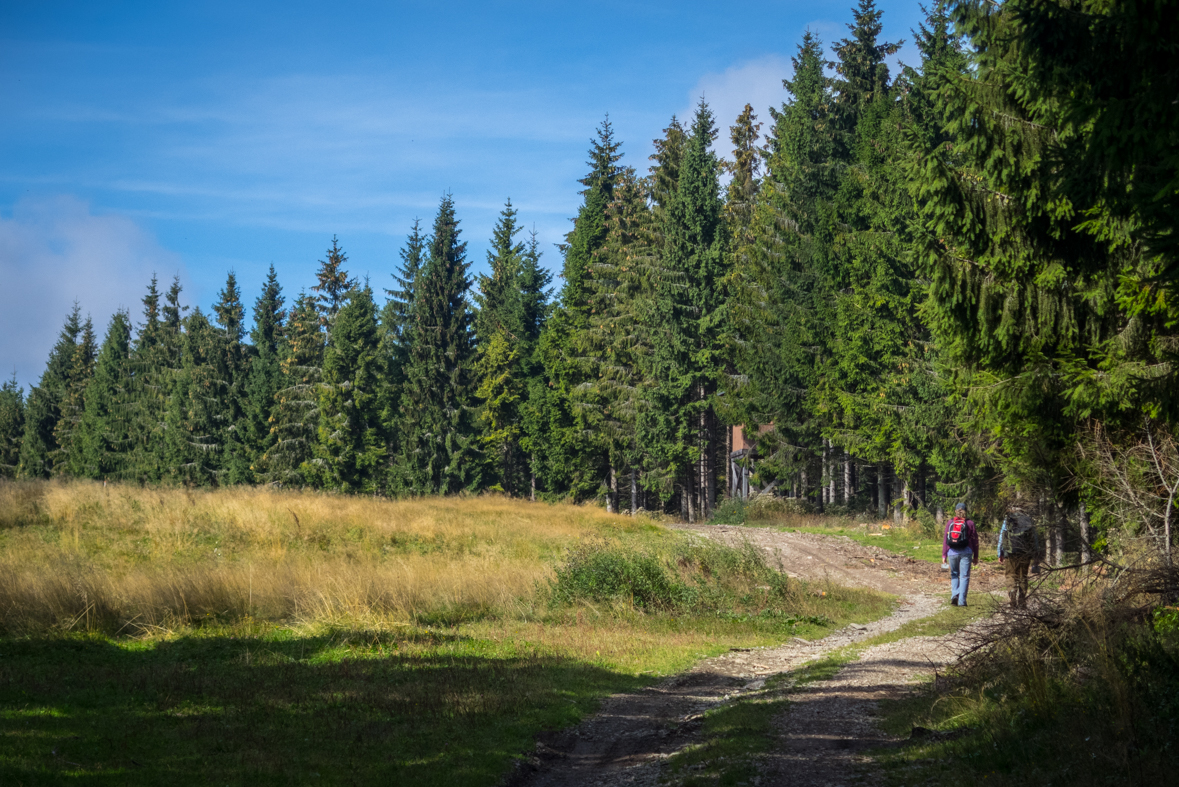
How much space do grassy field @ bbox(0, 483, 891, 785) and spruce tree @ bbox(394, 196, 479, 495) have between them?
2713cm

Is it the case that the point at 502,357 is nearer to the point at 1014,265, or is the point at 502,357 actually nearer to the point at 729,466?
the point at 729,466

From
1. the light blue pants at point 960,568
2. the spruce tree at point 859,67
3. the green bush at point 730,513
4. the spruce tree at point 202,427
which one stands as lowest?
the green bush at point 730,513

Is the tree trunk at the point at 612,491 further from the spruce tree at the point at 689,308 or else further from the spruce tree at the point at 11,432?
the spruce tree at the point at 11,432

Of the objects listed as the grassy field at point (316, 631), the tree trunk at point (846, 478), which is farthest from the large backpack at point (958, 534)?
the tree trunk at point (846, 478)

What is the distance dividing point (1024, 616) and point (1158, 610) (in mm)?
1240

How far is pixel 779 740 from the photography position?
7816mm

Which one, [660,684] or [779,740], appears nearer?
[779,740]

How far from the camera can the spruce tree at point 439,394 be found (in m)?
52.4

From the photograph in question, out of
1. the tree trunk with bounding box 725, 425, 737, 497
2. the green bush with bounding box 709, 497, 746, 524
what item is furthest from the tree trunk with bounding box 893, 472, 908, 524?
the tree trunk with bounding box 725, 425, 737, 497

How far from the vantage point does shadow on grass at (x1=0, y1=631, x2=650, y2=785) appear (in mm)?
7004

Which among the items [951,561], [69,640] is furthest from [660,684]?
[69,640]

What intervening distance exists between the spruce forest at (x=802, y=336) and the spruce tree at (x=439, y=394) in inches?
6.1

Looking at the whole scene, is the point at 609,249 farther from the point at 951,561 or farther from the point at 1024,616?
the point at 1024,616

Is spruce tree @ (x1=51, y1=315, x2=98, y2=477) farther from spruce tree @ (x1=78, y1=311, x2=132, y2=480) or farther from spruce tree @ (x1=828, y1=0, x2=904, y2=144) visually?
spruce tree @ (x1=828, y1=0, x2=904, y2=144)
